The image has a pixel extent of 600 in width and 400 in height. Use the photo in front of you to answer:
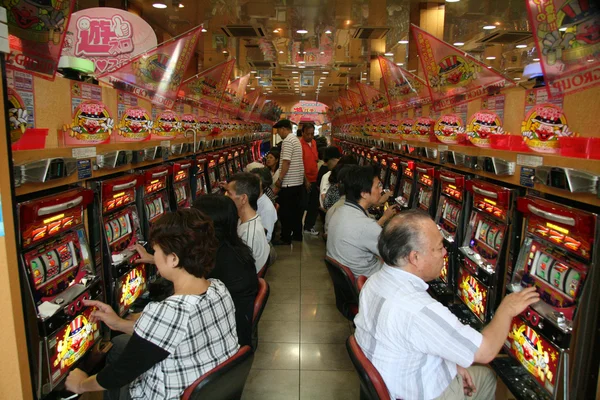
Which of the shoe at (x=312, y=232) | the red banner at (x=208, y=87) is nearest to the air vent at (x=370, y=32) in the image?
the red banner at (x=208, y=87)

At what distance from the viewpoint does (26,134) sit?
243 cm

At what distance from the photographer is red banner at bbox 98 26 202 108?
456cm

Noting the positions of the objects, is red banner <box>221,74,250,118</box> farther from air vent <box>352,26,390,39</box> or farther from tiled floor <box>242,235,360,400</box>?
tiled floor <box>242,235,360,400</box>

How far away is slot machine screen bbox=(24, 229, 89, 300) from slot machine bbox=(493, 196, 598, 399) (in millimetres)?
2400

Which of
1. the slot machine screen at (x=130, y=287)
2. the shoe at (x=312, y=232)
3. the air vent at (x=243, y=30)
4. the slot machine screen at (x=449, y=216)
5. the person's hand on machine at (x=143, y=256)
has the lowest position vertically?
the shoe at (x=312, y=232)

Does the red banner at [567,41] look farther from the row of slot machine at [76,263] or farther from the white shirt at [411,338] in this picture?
the row of slot machine at [76,263]

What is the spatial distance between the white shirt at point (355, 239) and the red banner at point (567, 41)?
1.61 m

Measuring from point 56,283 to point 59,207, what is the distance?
1.32 feet

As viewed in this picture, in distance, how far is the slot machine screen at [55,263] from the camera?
2205mm

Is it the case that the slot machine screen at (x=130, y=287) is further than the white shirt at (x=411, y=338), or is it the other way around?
the slot machine screen at (x=130, y=287)

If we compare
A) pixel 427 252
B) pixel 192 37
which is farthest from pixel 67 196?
pixel 192 37

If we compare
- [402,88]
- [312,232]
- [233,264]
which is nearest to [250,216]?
[233,264]

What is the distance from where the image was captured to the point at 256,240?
3.53m

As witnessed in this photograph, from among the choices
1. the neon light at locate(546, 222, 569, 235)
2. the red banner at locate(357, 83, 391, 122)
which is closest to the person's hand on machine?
the neon light at locate(546, 222, 569, 235)
